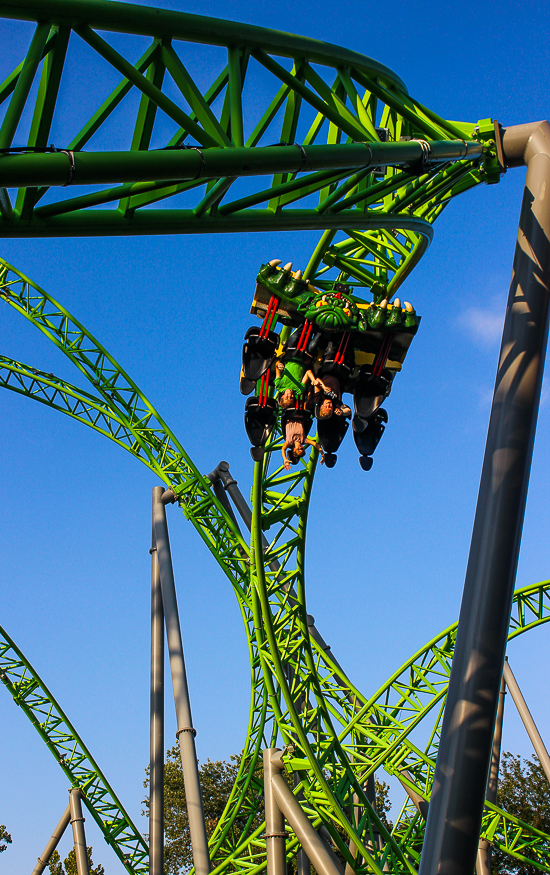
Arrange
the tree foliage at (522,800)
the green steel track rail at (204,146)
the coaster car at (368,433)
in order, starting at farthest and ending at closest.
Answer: the tree foliage at (522,800)
the coaster car at (368,433)
the green steel track rail at (204,146)

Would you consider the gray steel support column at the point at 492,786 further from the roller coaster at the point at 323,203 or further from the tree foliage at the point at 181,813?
the tree foliage at the point at 181,813

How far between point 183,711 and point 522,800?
21253 mm

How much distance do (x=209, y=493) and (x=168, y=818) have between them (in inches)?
710

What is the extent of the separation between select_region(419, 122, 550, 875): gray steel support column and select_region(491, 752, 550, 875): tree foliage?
24.4 meters

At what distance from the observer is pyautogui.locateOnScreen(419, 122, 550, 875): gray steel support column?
4.17m

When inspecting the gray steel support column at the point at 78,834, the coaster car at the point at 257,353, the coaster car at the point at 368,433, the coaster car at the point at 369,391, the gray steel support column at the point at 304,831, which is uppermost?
the coaster car at the point at 257,353

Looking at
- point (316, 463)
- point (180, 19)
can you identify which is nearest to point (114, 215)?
point (180, 19)

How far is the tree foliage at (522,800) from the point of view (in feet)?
84.2

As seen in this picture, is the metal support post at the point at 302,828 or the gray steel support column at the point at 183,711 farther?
the gray steel support column at the point at 183,711

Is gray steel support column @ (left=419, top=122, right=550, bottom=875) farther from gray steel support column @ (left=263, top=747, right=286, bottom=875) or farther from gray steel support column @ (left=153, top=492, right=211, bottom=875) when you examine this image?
gray steel support column @ (left=153, top=492, right=211, bottom=875)

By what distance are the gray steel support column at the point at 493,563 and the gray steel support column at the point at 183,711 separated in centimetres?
572

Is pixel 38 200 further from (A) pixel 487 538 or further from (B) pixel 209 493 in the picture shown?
(B) pixel 209 493

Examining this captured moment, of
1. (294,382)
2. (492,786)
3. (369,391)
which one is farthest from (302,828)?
(492,786)

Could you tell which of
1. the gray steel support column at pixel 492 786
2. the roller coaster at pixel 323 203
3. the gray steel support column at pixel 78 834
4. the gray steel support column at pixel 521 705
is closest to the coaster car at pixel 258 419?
the roller coaster at pixel 323 203
